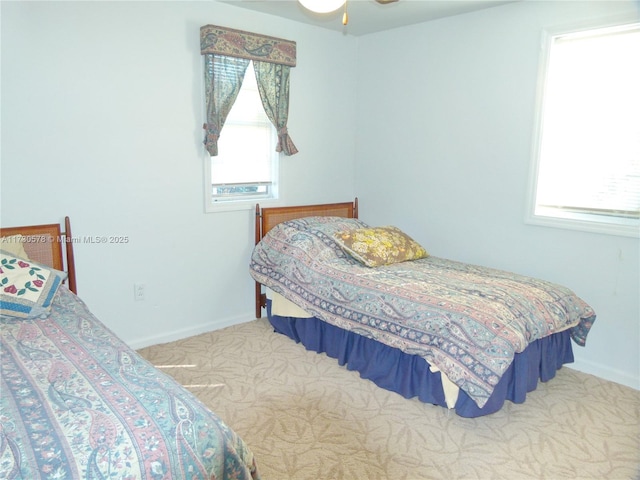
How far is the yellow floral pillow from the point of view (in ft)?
10.7

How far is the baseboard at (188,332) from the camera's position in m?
3.27

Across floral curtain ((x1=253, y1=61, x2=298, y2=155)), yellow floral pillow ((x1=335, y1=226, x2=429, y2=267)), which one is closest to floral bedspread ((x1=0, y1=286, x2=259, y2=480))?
yellow floral pillow ((x1=335, y1=226, x2=429, y2=267))

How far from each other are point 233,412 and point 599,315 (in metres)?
2.34

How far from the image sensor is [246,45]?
3.35 metres

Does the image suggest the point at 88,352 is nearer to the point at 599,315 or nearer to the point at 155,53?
the point at 155,53

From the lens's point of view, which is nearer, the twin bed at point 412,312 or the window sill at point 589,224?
the twin bed at point 412,312

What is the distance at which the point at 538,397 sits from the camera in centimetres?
274

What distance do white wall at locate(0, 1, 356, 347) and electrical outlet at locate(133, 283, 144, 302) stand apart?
32 mm

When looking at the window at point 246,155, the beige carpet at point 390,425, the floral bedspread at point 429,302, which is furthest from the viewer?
the window at point 246,155

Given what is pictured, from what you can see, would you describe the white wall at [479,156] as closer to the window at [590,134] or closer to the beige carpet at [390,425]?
the window at [590,134]

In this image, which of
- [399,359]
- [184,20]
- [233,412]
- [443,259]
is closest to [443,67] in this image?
[443,259]

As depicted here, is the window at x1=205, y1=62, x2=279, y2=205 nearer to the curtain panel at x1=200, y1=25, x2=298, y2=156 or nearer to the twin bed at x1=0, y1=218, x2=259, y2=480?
the curtain panel at x1=200, y1=25, x2=298, y2=156

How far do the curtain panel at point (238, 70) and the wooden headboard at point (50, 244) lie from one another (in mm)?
1107

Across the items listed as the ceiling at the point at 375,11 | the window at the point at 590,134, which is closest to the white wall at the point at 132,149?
the ceiling at the point at 375,11
